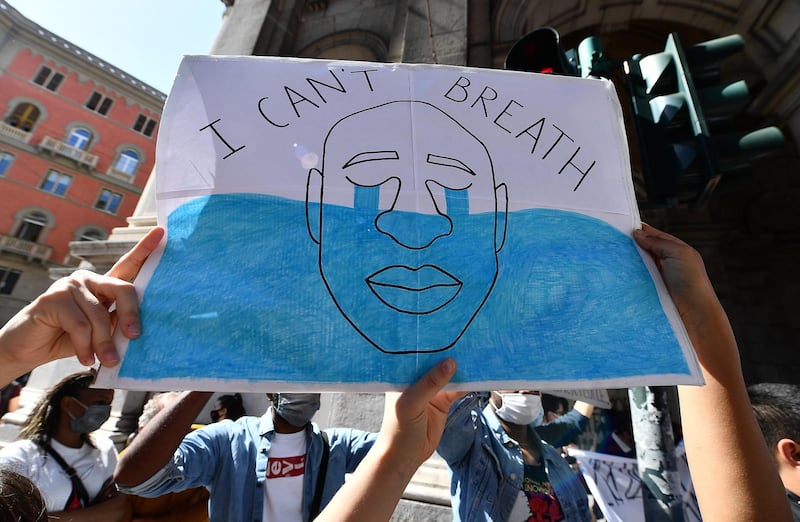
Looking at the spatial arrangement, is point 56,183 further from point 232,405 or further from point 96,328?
point 96,328

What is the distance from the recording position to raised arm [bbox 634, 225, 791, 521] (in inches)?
34.6

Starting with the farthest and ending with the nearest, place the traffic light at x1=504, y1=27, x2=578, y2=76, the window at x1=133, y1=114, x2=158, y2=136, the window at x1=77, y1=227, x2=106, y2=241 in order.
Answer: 1. the window at x1=133, y1=114, x2=158, y2=136
2. the window at x1=77, y1=227, x2=106, y2=241
3. the traffic light at x1=504, y1=27, x2=578, y2=76

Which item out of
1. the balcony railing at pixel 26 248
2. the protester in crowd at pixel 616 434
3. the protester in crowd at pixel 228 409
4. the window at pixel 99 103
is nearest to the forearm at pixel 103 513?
the protester in crowd at pixel 228 409

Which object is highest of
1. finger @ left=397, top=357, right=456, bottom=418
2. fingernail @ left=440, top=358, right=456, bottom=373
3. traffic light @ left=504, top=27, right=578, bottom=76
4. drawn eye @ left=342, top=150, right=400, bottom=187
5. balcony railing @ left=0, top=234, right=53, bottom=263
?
balcony railing @ left=0, top=234, right=53, bottom=263

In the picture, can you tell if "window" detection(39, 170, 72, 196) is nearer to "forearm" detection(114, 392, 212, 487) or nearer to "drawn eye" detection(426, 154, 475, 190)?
"forearm" detection(114, 392, 212, 487)

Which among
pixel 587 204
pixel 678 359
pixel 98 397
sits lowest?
pixel 98 397

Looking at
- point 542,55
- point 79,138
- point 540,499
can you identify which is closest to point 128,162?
point 79,138

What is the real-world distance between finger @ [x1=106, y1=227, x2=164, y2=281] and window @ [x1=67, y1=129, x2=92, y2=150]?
27.8 m

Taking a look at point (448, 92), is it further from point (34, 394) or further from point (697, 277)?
point (34, 394)

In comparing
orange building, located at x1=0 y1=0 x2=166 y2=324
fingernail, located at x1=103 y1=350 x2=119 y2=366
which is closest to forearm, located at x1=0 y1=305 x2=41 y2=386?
fingernail, located at x1=103 y1=350 x2=119 y2=366

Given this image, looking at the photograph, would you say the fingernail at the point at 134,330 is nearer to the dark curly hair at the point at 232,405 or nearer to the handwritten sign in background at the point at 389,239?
the handwritten sign in background at the point at 389,239

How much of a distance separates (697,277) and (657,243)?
5.2 inches

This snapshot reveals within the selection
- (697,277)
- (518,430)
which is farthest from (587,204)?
(518,430)

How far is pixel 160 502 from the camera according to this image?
1.99 m
